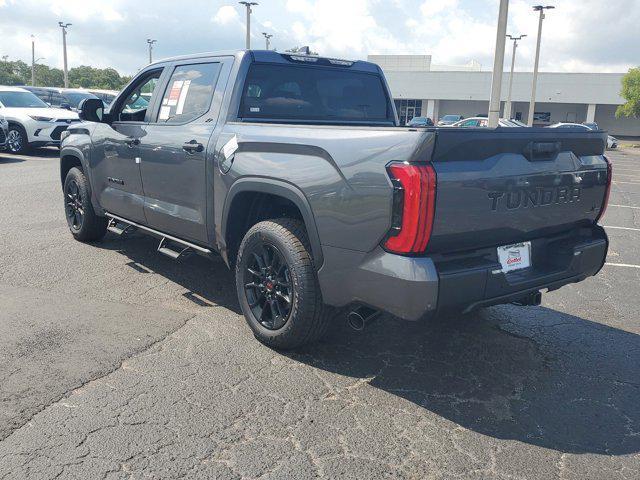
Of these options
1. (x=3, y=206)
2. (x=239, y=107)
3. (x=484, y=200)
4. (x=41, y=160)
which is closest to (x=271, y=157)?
(x=239, y=107)

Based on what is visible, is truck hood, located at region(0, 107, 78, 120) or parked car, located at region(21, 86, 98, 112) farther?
parked car, located at region(21, 86, 98, 112)

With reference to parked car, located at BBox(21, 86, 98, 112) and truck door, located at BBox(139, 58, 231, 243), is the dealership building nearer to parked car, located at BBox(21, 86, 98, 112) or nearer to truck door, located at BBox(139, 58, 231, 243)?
parked car, located at BBox(21, 86, 98, 112)

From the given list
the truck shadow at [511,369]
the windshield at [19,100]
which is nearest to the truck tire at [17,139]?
the windshield at [19,100]

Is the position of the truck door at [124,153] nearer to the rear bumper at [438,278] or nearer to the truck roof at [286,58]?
the truck roof at [286,58]

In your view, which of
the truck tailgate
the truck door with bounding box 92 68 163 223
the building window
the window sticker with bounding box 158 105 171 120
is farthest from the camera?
the building window

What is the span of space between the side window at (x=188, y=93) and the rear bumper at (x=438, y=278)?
1894mm

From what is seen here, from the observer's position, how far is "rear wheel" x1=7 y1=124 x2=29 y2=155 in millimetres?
15969

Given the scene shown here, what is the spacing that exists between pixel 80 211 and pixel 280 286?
3610 millimetres

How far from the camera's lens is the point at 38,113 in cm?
1609

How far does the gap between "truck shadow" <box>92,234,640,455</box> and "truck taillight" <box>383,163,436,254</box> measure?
0.99 metres

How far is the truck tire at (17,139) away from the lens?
16.0 metres

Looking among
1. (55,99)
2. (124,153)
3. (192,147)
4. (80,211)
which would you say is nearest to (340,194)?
(192,147)

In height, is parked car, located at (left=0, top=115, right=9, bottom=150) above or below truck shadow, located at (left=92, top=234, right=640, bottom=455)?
above

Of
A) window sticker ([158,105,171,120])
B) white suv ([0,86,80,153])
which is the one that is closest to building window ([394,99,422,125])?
white suv ([0,86,80,153])
